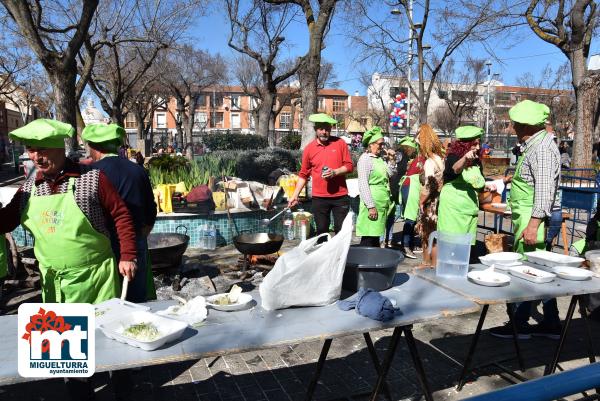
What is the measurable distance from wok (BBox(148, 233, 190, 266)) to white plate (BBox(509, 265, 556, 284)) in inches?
149

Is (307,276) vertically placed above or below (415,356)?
above

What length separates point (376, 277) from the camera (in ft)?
9.18

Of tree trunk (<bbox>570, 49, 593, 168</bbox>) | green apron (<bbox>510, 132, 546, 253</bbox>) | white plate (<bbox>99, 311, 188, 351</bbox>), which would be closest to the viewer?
white plate (<bbox>99, 311, 188, 351</bbox>)

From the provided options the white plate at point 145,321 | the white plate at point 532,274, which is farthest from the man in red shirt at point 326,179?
the white plate at point 145,321

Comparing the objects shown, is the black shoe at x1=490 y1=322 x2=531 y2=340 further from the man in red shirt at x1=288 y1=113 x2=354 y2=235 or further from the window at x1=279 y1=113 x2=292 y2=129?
the window at x1=279 y1=113 x2=292 y2=129

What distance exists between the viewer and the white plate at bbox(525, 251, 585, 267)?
3.29 meters

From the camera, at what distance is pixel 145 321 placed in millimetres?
2211

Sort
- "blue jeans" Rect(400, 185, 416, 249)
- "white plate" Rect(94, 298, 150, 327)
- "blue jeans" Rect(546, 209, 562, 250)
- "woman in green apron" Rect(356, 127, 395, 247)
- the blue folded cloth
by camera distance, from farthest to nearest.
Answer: "blue jeans" Rect(400, 185, 416, 249), "blue jeans" Rect(546, 209, 562, 250), "woman in green apron" Rect(356, 127, 395, 247), the blue folded cloth, "white plate" Rect(94, 298, 150, 327)

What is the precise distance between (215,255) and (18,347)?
5.74 metres

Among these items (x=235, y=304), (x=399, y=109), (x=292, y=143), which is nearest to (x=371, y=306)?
(x=235, y=304)

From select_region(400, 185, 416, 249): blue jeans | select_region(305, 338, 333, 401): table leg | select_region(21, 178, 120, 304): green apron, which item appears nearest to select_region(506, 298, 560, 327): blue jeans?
select_region(305, 338, 333, 401): table leg

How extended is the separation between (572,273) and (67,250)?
315cm

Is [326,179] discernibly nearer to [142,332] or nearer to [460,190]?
[460,190]

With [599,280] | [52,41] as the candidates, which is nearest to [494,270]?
[599,280]
